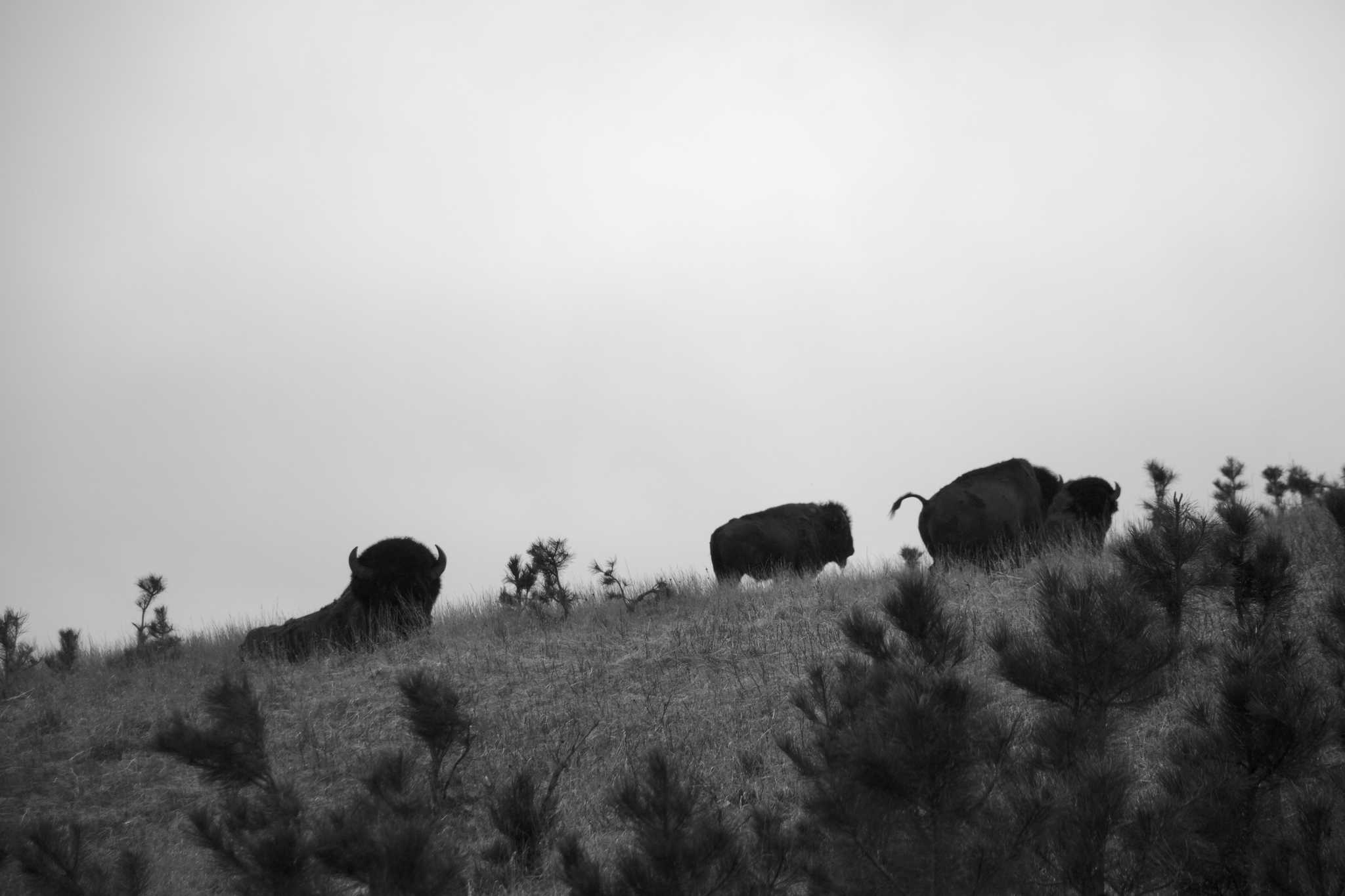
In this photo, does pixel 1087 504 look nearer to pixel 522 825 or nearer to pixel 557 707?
pixel 557 707

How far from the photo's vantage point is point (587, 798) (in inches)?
316

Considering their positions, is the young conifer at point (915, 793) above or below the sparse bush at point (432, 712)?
below

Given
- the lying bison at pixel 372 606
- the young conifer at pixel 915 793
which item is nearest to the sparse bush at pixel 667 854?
the young conifer at pixel 915 793

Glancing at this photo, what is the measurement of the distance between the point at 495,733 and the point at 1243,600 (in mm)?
5793

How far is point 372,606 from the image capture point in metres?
14.6

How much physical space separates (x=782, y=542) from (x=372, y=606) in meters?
6.73

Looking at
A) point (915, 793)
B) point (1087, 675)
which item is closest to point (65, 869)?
point (915, 793)

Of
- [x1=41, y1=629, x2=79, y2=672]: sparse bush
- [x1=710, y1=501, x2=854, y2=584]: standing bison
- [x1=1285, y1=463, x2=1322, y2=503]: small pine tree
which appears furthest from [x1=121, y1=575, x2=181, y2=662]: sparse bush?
[x1=1285, y1=463, x2=1322, y2=503]: small pine tree

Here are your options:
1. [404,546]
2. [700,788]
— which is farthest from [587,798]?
[404,546]

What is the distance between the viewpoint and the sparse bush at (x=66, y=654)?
14.7m

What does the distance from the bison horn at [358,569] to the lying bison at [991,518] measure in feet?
23.5

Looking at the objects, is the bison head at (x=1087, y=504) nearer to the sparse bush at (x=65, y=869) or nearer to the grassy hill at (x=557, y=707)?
the grassy hill at (x=557, y=707)

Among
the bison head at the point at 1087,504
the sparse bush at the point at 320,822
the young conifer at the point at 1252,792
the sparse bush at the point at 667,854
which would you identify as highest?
the bison head at the point at 1087,504

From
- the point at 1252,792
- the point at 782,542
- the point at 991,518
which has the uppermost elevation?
the point at 782,542
